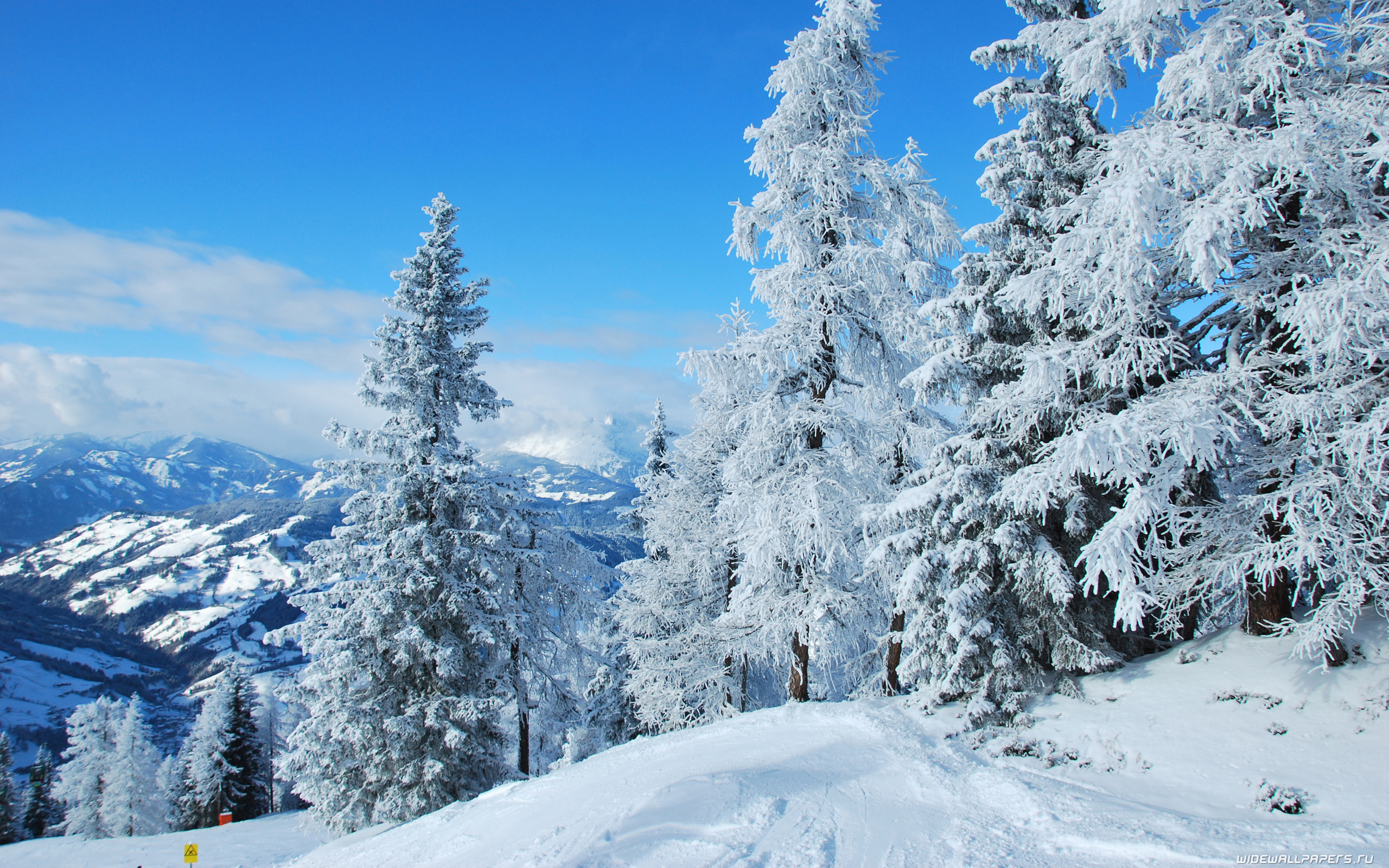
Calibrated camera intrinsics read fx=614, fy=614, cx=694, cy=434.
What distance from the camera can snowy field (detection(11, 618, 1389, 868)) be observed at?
5.51 metres

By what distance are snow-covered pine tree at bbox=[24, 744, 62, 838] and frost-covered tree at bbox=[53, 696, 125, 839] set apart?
1.34 metres

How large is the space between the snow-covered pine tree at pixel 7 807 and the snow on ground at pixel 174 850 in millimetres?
27443

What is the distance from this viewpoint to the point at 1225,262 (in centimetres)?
673

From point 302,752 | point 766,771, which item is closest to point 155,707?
point 302,752

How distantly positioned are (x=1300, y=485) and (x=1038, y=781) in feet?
14.9

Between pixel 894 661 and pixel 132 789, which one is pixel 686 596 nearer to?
pixel 894 661

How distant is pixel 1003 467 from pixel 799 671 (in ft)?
17.8

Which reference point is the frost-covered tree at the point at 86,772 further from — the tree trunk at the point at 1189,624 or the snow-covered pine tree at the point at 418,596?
the tree trunk at the point at 1189,624

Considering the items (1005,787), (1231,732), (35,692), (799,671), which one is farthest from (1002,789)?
(35,692)

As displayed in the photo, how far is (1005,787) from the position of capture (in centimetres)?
702

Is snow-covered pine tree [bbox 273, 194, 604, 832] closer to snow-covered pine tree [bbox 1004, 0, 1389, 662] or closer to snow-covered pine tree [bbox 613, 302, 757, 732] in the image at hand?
snow-covered pine tree [bbox 613, 302, 757, 732]

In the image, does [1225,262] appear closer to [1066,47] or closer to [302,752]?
[1066,47]

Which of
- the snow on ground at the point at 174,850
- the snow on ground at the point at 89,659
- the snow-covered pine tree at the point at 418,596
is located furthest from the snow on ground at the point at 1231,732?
the snow on ground at the point at 89,659

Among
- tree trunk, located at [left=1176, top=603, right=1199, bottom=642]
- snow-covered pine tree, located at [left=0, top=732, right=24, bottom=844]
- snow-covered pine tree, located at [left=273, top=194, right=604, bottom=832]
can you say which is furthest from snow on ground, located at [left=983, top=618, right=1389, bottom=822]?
snow-covered pine tree, located at [left=0, top=732, right=24, bottom=844]
